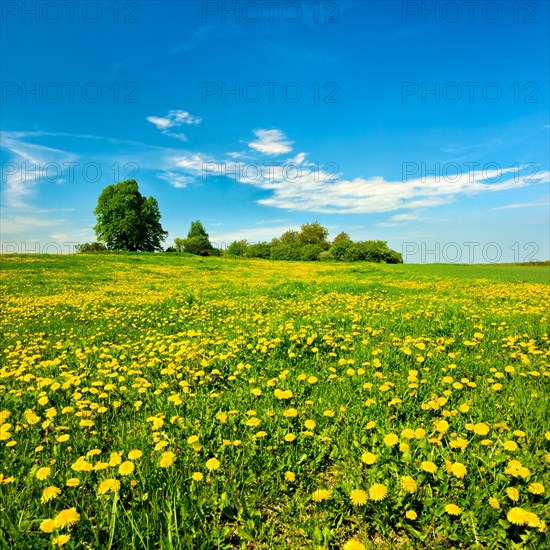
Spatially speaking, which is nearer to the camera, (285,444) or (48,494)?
(48,494)

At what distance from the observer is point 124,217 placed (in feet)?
170

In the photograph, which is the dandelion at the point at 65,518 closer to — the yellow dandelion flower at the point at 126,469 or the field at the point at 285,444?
the field at the point at 285,444

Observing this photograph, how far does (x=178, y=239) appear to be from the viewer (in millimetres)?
75500

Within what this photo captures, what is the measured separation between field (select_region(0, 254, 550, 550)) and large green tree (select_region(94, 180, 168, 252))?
50300mm

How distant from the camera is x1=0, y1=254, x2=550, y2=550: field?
204 centimetres

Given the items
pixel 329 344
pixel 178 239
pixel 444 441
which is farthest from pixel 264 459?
pixel 178 239

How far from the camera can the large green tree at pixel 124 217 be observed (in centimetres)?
5178

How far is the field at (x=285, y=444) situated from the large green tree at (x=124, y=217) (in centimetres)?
5030

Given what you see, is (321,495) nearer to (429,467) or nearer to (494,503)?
(429,467)

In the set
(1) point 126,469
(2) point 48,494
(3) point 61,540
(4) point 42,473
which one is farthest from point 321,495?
(4) point 42,473

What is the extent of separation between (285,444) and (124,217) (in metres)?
55.6

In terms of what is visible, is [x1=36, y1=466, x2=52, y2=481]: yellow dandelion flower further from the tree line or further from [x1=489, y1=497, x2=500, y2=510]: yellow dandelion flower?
the tree line

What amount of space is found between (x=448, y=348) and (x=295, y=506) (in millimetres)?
3914

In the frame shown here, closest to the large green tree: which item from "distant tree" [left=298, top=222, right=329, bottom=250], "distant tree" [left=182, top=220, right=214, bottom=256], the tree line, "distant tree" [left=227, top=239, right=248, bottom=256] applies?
the tree line
